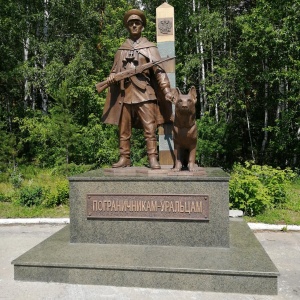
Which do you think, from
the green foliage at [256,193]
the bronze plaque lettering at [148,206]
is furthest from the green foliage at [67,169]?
the bronze plaque lettering at [148,206]

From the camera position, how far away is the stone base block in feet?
10.8

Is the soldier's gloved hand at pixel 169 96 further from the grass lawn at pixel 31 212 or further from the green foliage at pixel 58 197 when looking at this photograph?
the green foliage at pixel 58 197

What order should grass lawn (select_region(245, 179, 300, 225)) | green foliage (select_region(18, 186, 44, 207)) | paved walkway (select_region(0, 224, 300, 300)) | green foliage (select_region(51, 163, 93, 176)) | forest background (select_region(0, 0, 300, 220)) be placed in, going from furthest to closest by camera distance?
green foliage (select_region(51, 163, 93, 176)) → forest background (select_region(0, 0, 300, 220)) → green foliage (select_region(18, 186, 44, 207)) → grass lawn (select_region(245, 179, 300, 225)) → paved walkway (select_region(0, 224, 300, 300))

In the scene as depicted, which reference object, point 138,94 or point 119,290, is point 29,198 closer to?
point 138,94

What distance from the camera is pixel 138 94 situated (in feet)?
15.1

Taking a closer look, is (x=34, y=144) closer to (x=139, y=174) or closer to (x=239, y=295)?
(x=139, y=174)

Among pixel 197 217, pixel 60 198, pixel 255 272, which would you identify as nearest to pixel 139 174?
pixel 197 217

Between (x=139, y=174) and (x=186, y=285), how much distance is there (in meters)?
1.64

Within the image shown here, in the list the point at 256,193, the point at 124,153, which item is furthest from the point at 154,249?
the point at 256,193

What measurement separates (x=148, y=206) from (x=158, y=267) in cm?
90

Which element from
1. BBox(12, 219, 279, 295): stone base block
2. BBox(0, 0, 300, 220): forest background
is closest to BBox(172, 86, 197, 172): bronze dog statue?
BBox(12, 219, 279, 295): stone base block

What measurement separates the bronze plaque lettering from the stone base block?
1.29 ft

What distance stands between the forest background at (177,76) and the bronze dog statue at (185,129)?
22.3 ft

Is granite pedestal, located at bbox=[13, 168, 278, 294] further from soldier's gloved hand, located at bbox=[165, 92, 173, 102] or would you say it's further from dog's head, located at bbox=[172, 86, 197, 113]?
soldier's gloved hand, located at bbox=[165, 92, 173, 102]
